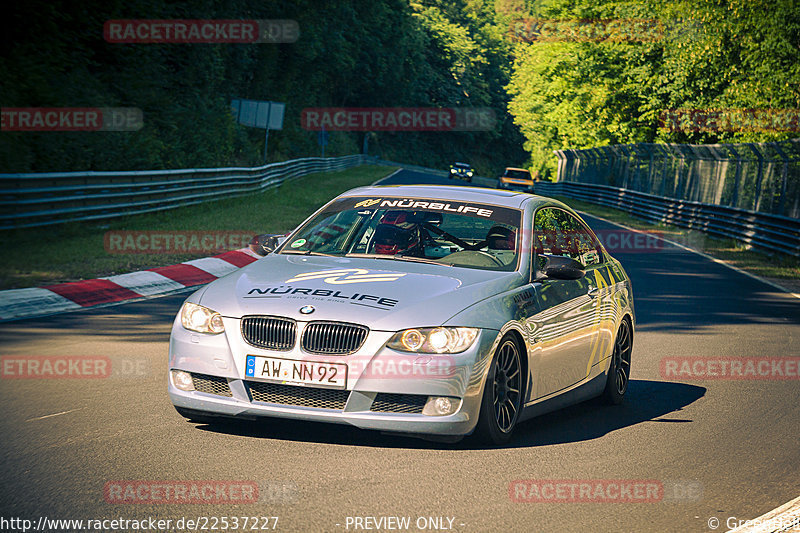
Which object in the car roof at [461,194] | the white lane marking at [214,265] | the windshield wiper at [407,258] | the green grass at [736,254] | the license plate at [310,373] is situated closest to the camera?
the license plate at [310,373]

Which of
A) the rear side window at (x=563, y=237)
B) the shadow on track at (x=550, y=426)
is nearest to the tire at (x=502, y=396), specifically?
the shadow on track at (x=550, y=426)

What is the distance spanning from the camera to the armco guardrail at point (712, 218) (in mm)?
25562

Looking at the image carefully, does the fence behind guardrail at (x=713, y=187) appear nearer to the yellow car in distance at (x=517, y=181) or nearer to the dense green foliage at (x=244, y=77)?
Answer: the yellow car in distance at (x=517, y=181)

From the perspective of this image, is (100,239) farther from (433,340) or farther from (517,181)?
(517,181)

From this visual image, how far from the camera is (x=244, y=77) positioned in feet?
200

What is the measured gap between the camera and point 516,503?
17.4 ft

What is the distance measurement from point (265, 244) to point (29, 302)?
204 inches

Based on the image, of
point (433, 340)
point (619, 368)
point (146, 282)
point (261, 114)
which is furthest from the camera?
point (261, 114)

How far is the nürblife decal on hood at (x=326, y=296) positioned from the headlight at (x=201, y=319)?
0.76 feet

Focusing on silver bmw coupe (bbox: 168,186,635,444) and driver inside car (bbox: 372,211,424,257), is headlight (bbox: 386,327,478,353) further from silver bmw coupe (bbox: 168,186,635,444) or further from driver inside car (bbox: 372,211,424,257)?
driver inside car (bbox: 372,211,424,257)

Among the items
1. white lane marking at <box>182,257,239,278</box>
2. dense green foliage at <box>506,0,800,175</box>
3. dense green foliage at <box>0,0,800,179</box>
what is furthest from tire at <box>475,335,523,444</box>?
dense green foliage at <box>506,0,800,175</box>

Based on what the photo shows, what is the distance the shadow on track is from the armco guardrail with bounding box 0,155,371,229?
10331 millimetres

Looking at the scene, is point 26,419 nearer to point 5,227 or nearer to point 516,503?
point 516,503

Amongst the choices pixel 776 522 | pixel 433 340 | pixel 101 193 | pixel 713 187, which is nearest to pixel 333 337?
pixel 433 340
